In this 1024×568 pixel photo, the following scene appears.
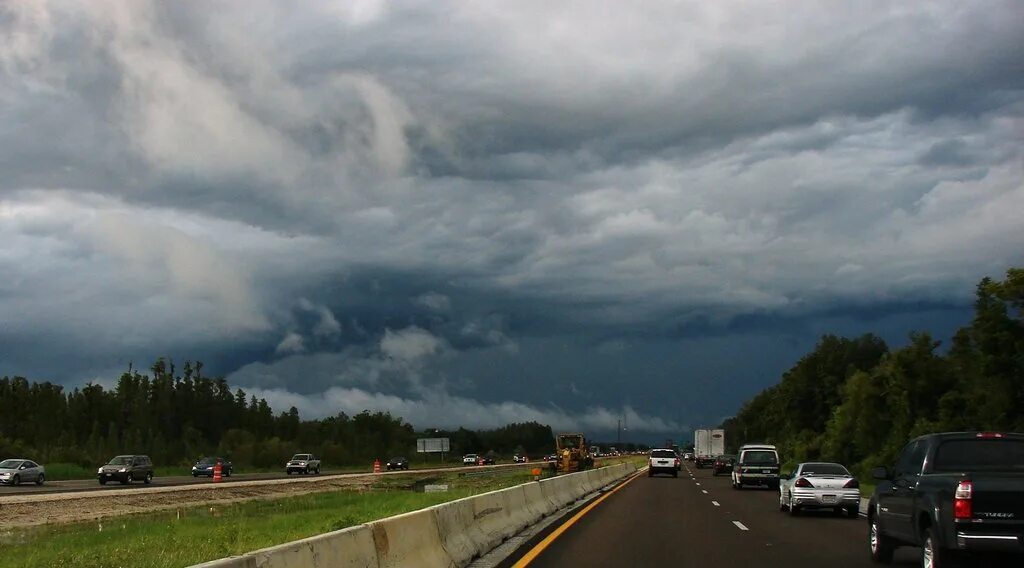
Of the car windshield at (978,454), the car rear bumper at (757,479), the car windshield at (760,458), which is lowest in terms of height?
the car rear bumper at (757,479)

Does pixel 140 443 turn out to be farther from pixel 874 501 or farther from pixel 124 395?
pixel 874 501

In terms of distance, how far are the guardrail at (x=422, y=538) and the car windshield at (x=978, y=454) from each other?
668cm

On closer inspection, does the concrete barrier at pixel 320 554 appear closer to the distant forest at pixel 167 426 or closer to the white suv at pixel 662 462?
the white suv at pixel 662 462

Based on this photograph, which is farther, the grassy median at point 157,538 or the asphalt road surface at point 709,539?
the asphalt road surface at point 709,539

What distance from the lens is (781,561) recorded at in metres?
16.2

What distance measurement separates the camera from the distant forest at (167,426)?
13038 cm

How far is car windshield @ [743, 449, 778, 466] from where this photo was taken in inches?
1838

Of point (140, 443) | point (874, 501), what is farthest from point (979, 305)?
point (140, 443)

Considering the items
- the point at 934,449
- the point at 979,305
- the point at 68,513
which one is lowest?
the point at 68,513

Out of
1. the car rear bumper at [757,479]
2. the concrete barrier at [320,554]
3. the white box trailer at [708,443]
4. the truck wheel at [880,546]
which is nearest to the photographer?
the concrete barrier at [320,554]

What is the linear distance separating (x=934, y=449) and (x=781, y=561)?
10.4ft

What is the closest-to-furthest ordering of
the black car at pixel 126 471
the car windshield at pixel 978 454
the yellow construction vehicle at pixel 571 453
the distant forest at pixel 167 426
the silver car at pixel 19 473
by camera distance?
the car windshield at pixel 978 454 → the black car at pixel 126 471 → the silver car at pixel 19 473 → the yellow construction vehicle at pixel 571 453 → the distant forest at pixel 167 426

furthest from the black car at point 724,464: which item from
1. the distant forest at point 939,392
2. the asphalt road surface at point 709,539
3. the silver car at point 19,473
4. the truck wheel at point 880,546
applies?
the truck wheel at point 880,546

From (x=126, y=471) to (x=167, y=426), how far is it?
11348cm
